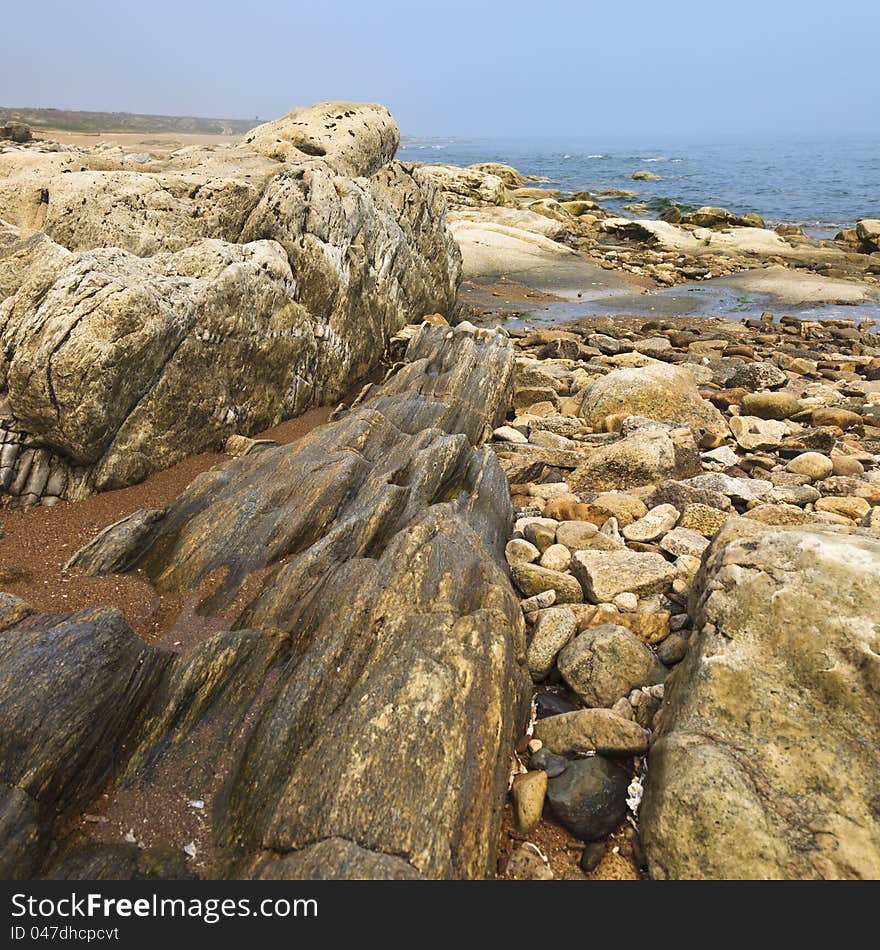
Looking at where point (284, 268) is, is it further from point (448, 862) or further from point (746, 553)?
point (448, 862)

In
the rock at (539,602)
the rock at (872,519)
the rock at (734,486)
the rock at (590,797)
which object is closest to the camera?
the rock at (590,797)

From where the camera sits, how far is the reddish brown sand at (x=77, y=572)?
23.2 ft

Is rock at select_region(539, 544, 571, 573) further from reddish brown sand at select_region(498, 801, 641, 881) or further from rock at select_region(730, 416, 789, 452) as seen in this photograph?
rock at select_region(730, 416, 789, 452)

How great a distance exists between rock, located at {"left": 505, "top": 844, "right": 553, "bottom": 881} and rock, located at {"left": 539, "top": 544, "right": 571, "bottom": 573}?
3887 millimetres

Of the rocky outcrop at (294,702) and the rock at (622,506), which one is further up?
the rocky outcrop at (294,702)

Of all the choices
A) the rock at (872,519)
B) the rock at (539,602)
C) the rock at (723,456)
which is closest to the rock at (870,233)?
the rock at (723,456)

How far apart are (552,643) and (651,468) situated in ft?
17.1

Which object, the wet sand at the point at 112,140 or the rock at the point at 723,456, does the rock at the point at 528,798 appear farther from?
the wet sand at the point at 112,140

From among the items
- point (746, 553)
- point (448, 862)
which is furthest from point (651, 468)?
point (448, 862)

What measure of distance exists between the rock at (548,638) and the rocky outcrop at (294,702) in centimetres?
52

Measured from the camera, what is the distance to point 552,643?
22.8 feet

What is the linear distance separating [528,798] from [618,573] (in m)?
3.34

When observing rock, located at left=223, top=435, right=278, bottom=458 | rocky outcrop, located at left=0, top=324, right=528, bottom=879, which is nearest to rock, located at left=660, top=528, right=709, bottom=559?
rocky outcrop, located at left=0, top=324, right=528, bottom=879

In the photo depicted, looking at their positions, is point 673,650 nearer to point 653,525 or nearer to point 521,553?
point 521,553
